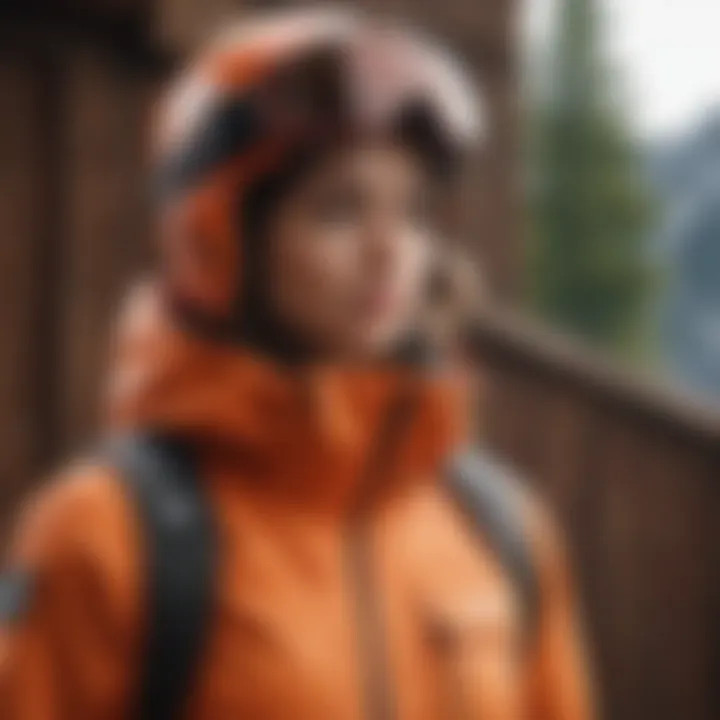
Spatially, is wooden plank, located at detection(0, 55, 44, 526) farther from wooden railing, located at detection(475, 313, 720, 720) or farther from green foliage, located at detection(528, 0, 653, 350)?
green foliage, located at detection(528, 0, 653, 350)

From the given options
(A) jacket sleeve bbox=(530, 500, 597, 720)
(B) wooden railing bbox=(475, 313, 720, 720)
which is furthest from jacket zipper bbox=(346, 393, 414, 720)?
(B) wooden railing bbox=(475, 313, 720, 720)

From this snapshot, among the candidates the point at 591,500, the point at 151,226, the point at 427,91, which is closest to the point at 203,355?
the point at 427,91

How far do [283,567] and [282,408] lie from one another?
7cm

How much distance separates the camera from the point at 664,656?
1.31m

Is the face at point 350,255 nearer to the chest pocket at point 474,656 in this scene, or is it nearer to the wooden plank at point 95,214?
the chest pocket at point 474,656

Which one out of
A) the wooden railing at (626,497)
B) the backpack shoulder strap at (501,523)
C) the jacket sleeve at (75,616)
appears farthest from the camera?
the wooden railing at (626,497)

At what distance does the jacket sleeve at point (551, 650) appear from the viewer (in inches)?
33.6

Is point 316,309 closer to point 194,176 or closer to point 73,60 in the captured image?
point 194,176

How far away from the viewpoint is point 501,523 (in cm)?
84

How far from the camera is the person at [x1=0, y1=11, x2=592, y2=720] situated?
0.74m

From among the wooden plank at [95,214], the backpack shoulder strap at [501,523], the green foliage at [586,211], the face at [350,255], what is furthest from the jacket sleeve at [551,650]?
the green foliage at [586,211]

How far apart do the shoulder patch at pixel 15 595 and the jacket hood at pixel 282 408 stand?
92mm

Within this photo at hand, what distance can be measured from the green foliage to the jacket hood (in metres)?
0.67

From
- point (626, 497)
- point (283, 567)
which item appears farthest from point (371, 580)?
point (626, 497)
